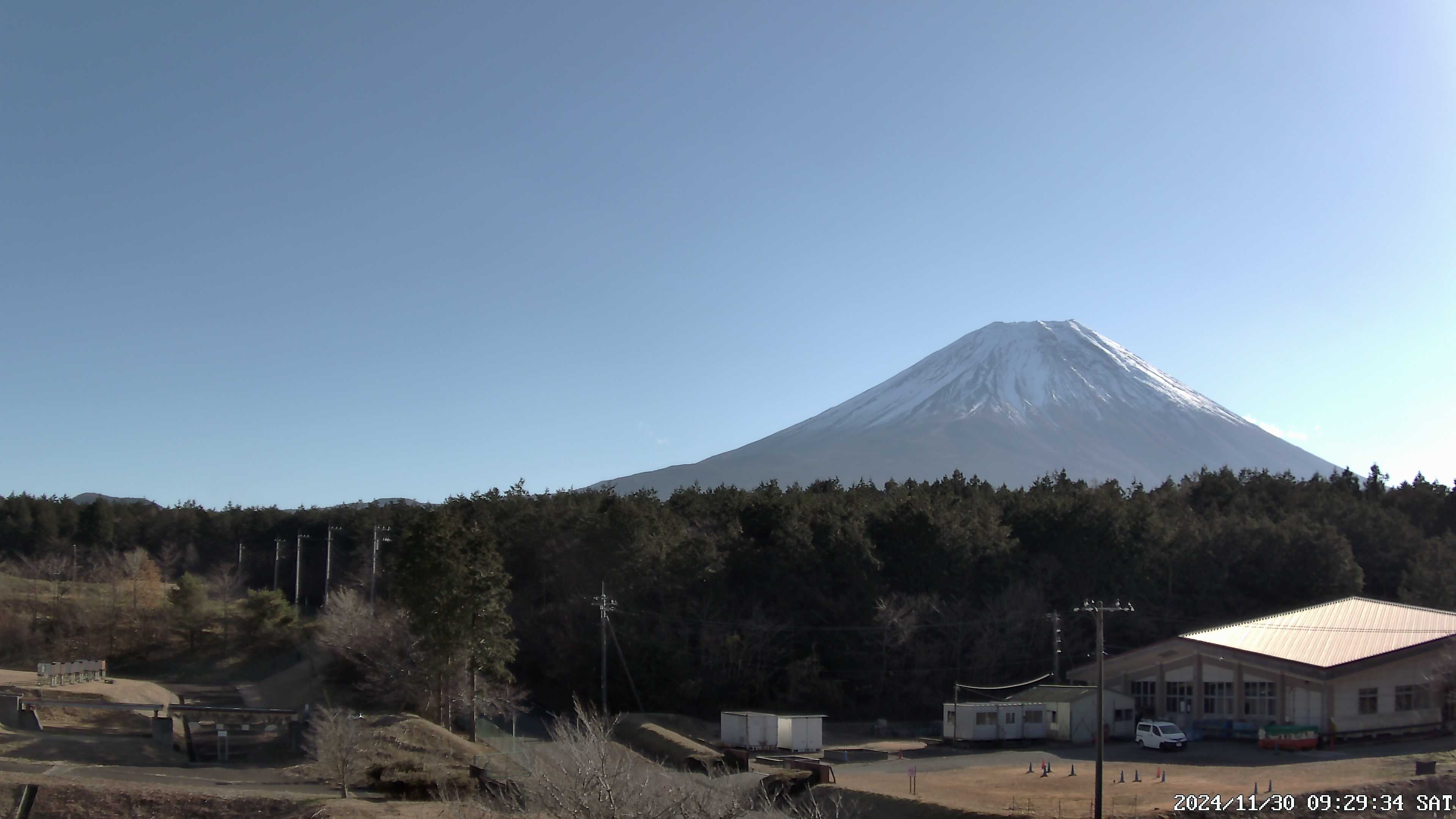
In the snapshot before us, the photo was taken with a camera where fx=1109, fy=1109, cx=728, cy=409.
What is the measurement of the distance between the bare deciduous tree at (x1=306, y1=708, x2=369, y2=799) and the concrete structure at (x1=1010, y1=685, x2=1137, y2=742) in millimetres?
23394

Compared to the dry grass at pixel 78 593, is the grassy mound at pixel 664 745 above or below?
below

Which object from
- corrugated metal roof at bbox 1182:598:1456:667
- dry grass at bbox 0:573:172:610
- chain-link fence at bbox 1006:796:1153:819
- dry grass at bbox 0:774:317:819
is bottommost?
dry grass at bbox 0:774:317:819

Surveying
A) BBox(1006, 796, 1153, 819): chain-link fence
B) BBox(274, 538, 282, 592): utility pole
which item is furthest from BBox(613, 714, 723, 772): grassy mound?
BBox(274, 538, 282, 592): utility pole

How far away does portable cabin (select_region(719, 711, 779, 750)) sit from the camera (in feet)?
121

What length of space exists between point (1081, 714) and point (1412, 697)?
440 inches

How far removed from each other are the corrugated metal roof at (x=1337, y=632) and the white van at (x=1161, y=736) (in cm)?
499

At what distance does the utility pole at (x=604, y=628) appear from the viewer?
40938 millimetres

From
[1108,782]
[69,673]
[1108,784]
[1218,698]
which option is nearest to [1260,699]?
[1218,698]

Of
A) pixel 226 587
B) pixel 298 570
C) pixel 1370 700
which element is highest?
pixel 298 570

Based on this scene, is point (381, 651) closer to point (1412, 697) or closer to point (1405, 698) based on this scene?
point (1405, 698)

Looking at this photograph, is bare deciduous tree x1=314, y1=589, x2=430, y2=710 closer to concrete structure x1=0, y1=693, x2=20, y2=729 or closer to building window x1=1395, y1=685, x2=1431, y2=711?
concrete structure x1=0, y1=693, x2=20, y2=729

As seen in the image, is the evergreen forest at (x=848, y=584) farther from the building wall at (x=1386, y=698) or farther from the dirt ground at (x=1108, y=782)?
the dirt ground at (x=1108, y=782)

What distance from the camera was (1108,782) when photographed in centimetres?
2873

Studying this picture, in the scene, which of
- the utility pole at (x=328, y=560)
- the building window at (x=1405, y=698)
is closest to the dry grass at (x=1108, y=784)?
the building window at (x=1405, y=698)
